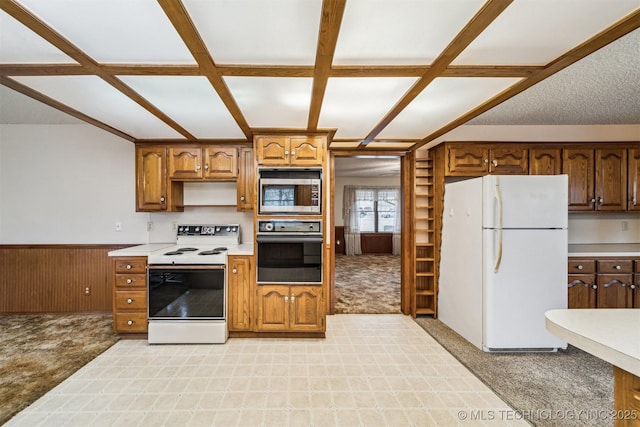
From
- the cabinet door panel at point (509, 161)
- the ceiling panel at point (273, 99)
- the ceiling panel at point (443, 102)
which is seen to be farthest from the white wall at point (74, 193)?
the cabinet door panel at point (509, 161)

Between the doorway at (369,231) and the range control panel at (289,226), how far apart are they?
77.5 inches

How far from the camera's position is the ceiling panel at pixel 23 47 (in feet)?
4.17

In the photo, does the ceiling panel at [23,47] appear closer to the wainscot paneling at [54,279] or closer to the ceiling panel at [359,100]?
the ceiling panel at [359,100]

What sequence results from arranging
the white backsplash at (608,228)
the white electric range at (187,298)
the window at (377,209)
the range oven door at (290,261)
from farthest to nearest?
the window at (377,209), the white backsplash at (608,228), the range oven door at (290,261), the white electric range at (187,298)

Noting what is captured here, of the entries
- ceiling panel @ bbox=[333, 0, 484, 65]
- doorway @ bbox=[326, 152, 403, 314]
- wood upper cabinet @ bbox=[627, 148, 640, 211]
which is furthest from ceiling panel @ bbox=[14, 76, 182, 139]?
wood upper cabinet @ bbox=[627, 148, 640, 211]

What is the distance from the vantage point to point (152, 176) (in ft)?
10.6

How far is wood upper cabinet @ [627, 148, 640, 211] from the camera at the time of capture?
317 centimetres

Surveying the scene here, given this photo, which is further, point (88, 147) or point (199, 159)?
point (88, 147)

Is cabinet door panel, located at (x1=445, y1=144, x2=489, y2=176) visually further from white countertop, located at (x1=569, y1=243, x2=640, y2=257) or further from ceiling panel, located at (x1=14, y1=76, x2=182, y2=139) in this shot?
ceiling panel, located at (x1=14, y1=76, x2=182, y2=139)

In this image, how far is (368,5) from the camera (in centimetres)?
115

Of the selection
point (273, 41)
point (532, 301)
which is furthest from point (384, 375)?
point (273, 41)

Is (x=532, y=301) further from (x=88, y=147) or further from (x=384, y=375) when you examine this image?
(x=88, y=147)

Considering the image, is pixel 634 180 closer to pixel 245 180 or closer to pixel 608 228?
pixel 608 228

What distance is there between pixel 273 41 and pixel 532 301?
3.02 m
